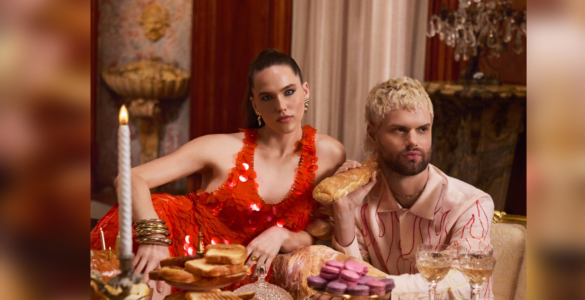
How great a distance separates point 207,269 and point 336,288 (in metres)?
0.28

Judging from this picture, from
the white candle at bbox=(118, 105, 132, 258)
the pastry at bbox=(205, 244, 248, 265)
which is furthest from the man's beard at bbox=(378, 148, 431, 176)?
the white candle at bbox=(118, 105, 132, 258)

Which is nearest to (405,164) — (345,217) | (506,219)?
(345,217)

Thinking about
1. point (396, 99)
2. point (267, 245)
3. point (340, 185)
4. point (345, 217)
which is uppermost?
point (396, 99)

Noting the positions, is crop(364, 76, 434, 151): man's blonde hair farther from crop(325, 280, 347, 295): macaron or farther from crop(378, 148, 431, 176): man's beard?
crop(325, 280, 347, 295): macaron

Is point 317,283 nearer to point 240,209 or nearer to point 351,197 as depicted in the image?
point 351,197

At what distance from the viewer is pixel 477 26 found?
3.70 meters

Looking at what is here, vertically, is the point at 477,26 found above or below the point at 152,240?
above

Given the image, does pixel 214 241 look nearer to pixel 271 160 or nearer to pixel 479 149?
pixel 271 160

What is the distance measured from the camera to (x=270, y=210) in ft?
6.81

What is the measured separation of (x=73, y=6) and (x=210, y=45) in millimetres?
3844

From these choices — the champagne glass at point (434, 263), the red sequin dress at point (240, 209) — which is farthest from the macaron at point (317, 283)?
the red sequin dress at point (240, 209)

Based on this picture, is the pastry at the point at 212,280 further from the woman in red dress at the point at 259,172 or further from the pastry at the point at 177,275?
the woman in red dress at the point at 259,172

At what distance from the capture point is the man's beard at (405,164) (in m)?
1.82

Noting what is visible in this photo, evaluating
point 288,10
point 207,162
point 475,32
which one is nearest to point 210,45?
point 288,10
